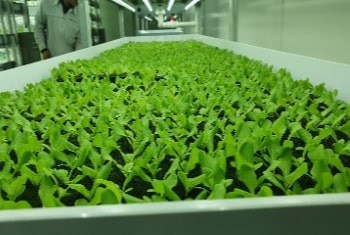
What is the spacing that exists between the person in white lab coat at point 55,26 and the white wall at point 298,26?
1921mm

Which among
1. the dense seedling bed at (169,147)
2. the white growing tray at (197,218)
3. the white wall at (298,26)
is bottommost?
the dense seedling bed at (169,147)

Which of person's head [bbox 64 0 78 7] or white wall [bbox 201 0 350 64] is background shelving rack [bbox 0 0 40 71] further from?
white wall [bbox 201 0 350 64]

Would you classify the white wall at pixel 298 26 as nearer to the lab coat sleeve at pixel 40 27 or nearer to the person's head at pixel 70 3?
the person's head at pixel 70 3

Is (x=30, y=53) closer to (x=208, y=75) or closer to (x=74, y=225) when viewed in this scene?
(x=208, y=75)

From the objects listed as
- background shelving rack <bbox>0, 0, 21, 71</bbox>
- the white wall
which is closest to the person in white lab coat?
background shelving rack <bbox>0, 0, 21, 71</bbox>

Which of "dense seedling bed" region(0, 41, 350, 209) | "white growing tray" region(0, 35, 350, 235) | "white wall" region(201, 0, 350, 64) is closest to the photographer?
"white growing tray" region(0, 35, 350, 235)

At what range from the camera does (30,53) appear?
155 inches

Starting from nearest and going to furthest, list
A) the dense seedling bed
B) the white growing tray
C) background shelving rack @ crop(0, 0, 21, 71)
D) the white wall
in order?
the white growing tray < the dense seedling bed < the white wall < background shelving rack @ crop(0, 0, 21, 71)

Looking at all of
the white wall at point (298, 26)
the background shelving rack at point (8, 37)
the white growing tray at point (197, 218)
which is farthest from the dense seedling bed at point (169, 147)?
the background shelving rack at point (8, 37)

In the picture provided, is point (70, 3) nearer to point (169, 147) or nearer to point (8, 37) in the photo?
point (8, 37)

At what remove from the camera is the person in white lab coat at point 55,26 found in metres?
3.50

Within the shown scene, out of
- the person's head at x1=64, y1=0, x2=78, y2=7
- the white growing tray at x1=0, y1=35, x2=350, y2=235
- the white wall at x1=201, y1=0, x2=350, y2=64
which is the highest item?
the person's head at x1=64, y1=0, x2=78, y2=7

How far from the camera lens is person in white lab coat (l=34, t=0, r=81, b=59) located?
350 cm

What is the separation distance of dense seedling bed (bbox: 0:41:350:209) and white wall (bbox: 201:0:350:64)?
4.03 ft
